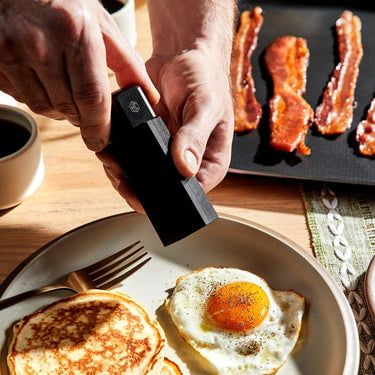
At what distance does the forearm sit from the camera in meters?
1.76

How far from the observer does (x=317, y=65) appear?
226 cm

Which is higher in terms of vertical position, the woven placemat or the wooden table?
the wooden table

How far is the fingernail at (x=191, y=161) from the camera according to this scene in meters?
1.17

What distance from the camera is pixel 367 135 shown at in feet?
6.16

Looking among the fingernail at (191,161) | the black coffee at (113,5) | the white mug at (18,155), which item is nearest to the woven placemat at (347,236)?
the fingernail at (191,161)

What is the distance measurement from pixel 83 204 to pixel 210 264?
17.1 inches

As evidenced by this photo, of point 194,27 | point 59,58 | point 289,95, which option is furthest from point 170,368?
point 289,95

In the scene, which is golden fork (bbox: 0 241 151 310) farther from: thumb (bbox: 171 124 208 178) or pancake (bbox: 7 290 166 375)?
thumb (bbox: 171 124 208 178)

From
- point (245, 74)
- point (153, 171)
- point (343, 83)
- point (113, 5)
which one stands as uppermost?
point (153, 171)

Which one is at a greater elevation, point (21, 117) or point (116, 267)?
point (21, 117)

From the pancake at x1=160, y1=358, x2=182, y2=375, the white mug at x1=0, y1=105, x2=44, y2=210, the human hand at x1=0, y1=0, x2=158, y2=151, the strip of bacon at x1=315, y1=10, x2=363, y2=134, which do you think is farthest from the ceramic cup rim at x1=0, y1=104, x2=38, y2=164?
the strip of bacon at x1=315, y1=10, x2=363, y2=134

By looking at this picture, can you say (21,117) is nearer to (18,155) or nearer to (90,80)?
(18,155)

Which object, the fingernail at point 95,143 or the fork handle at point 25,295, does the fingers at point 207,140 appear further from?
the fork handle at point 25,295

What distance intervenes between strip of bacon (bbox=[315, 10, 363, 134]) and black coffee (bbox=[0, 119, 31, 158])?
916 mm
